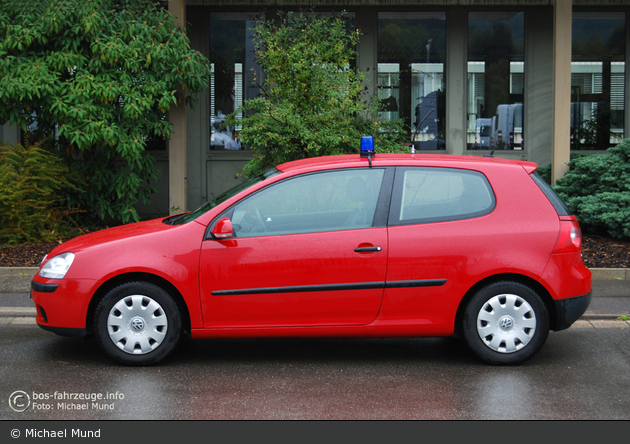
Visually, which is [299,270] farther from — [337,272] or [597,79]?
[597,79]

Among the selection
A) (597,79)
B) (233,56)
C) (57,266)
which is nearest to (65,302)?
(57,266)

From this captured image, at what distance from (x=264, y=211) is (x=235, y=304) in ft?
2.44

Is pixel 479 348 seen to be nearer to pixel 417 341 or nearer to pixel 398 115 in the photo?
pixel 417 341

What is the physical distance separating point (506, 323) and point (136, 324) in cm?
282

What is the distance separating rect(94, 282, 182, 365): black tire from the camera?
190 inches

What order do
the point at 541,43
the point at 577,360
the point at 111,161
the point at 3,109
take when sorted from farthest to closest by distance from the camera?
the point at 541,43
the point at 111,161
the point at 3,109
the point at 577,360

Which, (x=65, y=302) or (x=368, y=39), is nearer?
(x=65, y=302)

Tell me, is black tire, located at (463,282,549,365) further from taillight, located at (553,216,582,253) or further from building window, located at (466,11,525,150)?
building window, located at (466,11,525,150)

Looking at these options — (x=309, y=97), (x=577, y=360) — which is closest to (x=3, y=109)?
(x=309, y=97)

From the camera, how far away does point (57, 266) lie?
4.94 meters

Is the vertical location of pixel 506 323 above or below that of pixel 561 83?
below

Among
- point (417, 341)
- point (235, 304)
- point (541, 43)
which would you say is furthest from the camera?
point (541, 43)

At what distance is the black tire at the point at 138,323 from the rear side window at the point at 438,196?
6.05 ft

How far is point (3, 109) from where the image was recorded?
9234 mm
